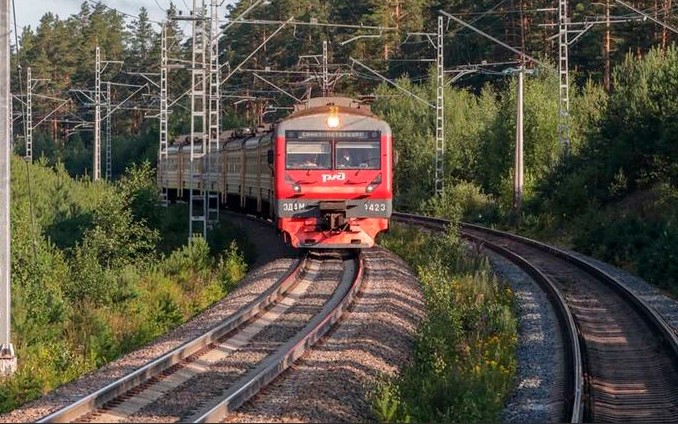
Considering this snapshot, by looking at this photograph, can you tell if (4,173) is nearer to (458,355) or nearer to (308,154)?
(458,355)

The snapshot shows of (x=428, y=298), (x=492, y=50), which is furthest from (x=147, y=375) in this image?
(x=492, y=50)

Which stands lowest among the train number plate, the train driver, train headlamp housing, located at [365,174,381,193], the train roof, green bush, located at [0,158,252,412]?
green bush, located at [0,158,252,412]

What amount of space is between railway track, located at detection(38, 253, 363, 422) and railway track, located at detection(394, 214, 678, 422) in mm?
3168

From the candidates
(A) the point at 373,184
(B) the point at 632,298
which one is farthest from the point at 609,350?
(A) the point at 373,184

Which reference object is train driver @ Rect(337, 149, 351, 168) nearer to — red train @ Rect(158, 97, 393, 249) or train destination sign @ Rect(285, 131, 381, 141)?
red train @ Rect(158, 97, 393, 249)

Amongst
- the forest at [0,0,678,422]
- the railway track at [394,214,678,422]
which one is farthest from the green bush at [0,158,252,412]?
the railway track at [394,214,678,422]

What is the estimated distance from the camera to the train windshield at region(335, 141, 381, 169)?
23.6m

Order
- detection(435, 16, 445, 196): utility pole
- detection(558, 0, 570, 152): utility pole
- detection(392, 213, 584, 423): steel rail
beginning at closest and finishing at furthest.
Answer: detection(392, 213, 584, 423): steel rail
detection(558, 0, 570, 152): utility pole
detection(435, 16, 445, 196): utility pole

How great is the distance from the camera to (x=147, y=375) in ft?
38.2

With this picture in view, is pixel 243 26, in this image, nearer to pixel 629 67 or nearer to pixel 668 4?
pixel 668 4

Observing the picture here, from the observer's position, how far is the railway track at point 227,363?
10.1 metres

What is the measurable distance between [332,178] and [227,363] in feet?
35.3

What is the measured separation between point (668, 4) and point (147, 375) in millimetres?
Answer: 43088

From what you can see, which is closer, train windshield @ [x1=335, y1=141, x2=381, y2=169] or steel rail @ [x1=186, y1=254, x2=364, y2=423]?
steel rail @ [x1=186, y1=254, x2=364, y2=423]
